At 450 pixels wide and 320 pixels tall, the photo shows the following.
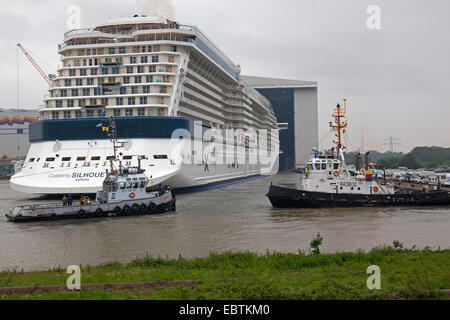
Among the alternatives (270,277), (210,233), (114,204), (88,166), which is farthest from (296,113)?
(270,277)

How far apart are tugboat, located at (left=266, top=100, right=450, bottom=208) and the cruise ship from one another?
1267 cm

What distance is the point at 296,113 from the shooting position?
537ft

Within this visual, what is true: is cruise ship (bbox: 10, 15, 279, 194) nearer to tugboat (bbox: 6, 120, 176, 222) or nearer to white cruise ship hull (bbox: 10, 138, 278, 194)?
white cruise ship hull (bbox: 10, 138, 278, 194)

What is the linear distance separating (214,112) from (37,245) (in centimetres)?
4982

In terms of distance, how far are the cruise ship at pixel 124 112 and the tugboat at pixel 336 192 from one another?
1267cm

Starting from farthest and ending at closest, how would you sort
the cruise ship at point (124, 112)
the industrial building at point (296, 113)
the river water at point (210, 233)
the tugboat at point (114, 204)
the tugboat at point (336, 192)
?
the industrial building at point (296, 113), the cruise ship at point (124, 112), the tugboat at point (336, 192), the tugboat at point (114, 204), the river water at point (210, 233)

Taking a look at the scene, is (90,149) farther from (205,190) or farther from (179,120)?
(205,190)

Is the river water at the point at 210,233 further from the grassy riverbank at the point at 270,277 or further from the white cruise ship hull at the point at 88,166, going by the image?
the white cruise ship hull at the point at 88,166

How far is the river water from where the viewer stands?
2050cm

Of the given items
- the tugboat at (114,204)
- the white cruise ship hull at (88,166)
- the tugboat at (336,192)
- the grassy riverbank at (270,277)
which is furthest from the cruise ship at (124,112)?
the grassy riverbank at (270,277)

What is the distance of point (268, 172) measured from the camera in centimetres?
12575

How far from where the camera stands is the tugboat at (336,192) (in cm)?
3719

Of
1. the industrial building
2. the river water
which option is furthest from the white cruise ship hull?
the industrial building
